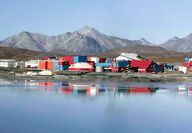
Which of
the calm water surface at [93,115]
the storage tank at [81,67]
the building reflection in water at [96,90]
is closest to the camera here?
the calm water surface at [93,115]

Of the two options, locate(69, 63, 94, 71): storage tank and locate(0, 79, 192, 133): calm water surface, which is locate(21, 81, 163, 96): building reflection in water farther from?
locate(69, 63, 94, 71): storage tank

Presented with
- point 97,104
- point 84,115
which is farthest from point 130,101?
point 84,115

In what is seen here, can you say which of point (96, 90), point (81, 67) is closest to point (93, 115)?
point (96, 90)

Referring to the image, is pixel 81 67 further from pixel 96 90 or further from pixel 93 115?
pixel 93 115

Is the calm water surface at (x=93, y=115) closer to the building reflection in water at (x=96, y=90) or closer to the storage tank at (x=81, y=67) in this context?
the building reflection in water at (x=96, y=90)

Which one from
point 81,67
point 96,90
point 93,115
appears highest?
point 81,67

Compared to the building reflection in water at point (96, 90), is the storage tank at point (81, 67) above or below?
above

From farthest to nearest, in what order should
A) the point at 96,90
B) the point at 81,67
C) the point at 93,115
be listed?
the point at 81,67, the point at 96,90, the point at 93,115

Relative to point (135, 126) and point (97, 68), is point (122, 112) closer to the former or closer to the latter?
point (135, 126)

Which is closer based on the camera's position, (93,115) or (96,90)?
(93,115)

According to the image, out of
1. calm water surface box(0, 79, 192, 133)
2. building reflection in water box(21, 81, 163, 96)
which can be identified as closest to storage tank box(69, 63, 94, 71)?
building reflection in water box(21, 81, 163, 96)

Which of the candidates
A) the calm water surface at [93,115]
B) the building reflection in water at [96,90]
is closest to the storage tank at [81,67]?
the building reflection in water at [96,90]

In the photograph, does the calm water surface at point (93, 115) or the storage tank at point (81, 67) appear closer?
the calm water surface at point (93, 115)

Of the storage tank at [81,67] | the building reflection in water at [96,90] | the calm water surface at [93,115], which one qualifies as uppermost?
the storage tank at [81,67]
